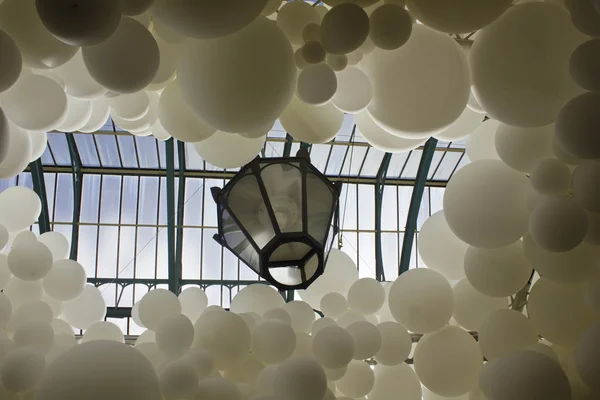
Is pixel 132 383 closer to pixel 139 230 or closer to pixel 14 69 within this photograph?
pixel 14 69

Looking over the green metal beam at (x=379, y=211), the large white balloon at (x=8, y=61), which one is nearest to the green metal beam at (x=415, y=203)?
the green metal beam at (x=379, y=211)

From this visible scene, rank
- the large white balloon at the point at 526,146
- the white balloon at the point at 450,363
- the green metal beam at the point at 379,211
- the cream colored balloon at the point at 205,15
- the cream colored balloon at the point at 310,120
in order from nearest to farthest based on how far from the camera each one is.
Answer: the cream colored balloon at the point at 205,15
the large white balloon at the point at 526,146
the white balloon at the point at 450,363
the cream colored balloon at the point at 310,120
the green metal beam at the point at 379,211

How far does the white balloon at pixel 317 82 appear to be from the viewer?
1930 millimetres

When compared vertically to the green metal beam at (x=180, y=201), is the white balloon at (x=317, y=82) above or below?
above

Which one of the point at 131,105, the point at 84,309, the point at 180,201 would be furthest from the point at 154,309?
the point at 180,201

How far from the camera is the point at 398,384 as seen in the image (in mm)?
2635

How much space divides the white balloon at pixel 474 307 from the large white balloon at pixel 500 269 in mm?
175

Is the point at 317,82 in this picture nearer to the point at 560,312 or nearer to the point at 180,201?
the point at 560,312

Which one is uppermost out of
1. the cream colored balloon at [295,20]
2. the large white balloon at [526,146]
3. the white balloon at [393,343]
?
the cream colored balloon at [295,20]

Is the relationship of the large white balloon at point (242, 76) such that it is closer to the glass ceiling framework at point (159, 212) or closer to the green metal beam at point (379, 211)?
the green metal beam at point (379, 211)

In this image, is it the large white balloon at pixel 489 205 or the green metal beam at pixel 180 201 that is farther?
the green metal beam at pixel 180 201

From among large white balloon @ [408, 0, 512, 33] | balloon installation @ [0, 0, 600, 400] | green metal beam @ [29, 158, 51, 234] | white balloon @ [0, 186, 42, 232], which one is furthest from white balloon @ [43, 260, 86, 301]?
green metal beam @ [29, 158, 51, 234]

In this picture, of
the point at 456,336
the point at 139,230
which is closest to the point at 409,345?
the point at 456,336

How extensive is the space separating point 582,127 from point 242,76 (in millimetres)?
873
